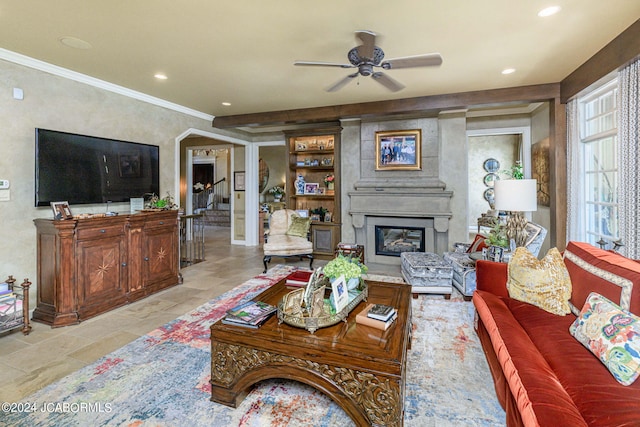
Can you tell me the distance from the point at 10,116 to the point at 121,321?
7.65 feet

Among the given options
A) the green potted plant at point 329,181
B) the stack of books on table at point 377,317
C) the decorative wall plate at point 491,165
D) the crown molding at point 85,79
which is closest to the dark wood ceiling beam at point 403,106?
the crown molding at point 85,79

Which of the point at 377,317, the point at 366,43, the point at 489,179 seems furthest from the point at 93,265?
the point at 489,179

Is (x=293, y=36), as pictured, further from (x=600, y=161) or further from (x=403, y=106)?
(x=600, y=161)

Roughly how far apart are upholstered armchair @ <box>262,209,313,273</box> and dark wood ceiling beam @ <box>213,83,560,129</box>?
1.77m

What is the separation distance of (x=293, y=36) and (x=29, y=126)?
2912 mm

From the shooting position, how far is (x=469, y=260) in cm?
384

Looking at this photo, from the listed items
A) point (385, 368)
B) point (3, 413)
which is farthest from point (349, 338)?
point (3, 413)

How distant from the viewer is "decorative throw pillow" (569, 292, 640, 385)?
142 centimetres

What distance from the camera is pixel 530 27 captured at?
8.59ft

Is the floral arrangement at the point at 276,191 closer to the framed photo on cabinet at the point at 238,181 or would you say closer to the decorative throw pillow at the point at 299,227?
the framed photo on cabinet at the point at 238,181

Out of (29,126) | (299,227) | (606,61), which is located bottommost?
(299,227)

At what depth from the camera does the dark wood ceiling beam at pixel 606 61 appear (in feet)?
8.51

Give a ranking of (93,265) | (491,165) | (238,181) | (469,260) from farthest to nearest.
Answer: (491,165)
(238,181)
(469,260)
(93,265)

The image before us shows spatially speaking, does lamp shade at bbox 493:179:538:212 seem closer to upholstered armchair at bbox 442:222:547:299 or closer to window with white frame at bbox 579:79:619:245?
upholstered armchair at bbox 442:222:547:299
